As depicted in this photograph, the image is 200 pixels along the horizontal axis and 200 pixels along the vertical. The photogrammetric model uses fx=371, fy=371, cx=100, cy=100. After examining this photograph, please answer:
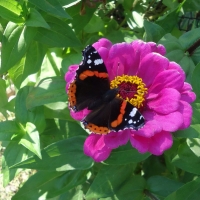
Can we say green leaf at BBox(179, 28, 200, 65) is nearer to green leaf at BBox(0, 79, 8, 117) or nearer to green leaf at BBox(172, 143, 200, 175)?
green leaf at BBox(172, 143, 200, 175)

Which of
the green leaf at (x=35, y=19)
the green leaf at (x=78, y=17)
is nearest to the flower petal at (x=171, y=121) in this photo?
the green leaf at (x=35, y=19)

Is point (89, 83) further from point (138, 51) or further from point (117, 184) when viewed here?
point (117, 184)

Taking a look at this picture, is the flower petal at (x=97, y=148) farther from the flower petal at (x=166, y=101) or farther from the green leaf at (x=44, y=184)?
the green leaf at (x=44, y=184)

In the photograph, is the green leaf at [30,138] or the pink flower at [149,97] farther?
the green leaf at [30,138]

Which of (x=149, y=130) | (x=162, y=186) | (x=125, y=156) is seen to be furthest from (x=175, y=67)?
(x=162, y=186)

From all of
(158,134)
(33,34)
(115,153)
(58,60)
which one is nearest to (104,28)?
(58,60)

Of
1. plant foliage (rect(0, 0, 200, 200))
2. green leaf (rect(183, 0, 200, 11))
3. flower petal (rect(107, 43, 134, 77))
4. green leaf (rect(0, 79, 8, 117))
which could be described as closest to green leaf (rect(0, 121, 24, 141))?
plant foliage (rect(0, 0, 200, 200))
